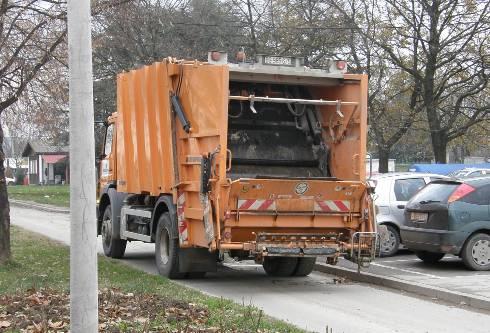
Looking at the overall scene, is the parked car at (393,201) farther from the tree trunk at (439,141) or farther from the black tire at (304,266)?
the tree trunk at (439,141)

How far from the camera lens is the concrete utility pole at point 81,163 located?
4.55 meters

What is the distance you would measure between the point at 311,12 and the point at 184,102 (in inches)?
572

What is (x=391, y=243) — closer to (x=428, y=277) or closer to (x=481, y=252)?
(x=481, y=252)

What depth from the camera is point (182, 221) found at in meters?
11.7

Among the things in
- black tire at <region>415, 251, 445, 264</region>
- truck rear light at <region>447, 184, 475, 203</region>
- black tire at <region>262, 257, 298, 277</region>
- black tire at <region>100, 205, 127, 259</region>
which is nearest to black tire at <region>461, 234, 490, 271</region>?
truck rear light at <region>447, 184, 475, 203</region>

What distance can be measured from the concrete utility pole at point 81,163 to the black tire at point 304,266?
877 centimetres

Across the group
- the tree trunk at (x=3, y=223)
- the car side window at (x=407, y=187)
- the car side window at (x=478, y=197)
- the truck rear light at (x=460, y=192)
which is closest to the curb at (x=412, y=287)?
the truck rear light at (x=460, y=192)

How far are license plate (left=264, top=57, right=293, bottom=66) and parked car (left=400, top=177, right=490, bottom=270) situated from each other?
147 inches

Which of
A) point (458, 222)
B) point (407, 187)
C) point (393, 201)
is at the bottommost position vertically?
point (458, 222)

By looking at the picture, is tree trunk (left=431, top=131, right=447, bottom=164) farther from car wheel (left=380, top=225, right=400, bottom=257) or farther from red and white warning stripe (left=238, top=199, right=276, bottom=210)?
red and white warning stripe (left=238, top=199, right=276, bottom=210)

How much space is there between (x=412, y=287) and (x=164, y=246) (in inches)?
165

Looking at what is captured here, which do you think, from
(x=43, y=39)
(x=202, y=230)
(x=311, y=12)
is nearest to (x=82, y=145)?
(x=202, y=230)

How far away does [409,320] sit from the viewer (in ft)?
30.0

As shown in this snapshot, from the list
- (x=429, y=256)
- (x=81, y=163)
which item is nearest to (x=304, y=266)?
(x=429, y=256)
